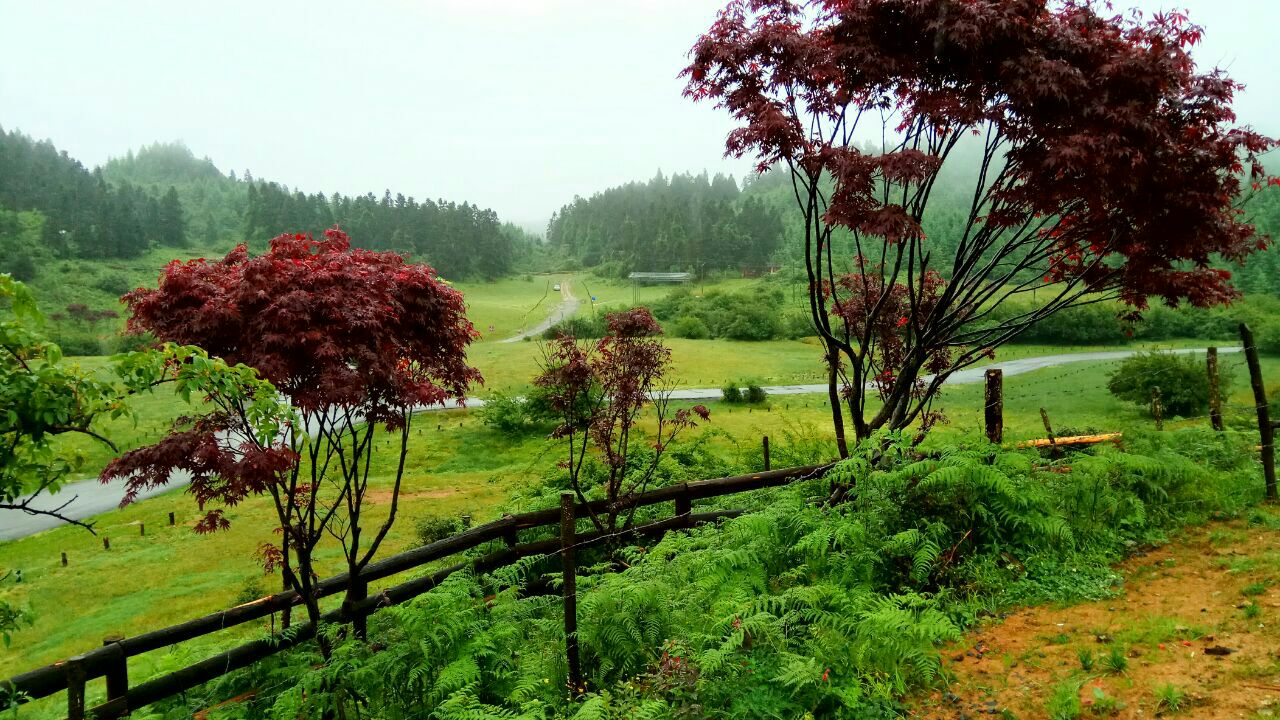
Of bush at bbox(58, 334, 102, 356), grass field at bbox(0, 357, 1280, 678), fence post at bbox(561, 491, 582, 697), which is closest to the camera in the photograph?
fence post at bbox(561, 491, 582, 697)

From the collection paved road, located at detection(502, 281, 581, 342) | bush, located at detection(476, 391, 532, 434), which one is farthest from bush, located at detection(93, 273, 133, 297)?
bush, located at detection(476, 391, 532, 434)

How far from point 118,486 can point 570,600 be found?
89.9ft

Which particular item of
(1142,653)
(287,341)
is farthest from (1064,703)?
(287,341)

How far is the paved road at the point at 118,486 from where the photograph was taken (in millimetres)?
18984

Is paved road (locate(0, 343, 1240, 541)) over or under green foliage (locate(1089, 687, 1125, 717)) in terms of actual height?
under

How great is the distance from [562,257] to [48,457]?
107635 millimetres

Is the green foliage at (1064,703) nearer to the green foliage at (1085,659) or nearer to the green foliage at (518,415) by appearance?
the green foliage at (1085,659)

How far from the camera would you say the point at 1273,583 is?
5312mm

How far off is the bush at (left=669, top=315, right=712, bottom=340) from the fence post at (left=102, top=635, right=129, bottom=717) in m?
50.2

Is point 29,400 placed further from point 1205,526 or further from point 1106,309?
point 1106,309

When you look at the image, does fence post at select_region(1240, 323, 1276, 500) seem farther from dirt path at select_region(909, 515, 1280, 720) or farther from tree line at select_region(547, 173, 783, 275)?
tree line at select_region(547, 173, 783, 275)

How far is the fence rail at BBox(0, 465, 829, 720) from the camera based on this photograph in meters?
4.71

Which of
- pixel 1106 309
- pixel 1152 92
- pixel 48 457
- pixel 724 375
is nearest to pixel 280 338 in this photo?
pixel 48 457

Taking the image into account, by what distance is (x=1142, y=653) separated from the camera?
178 inches
